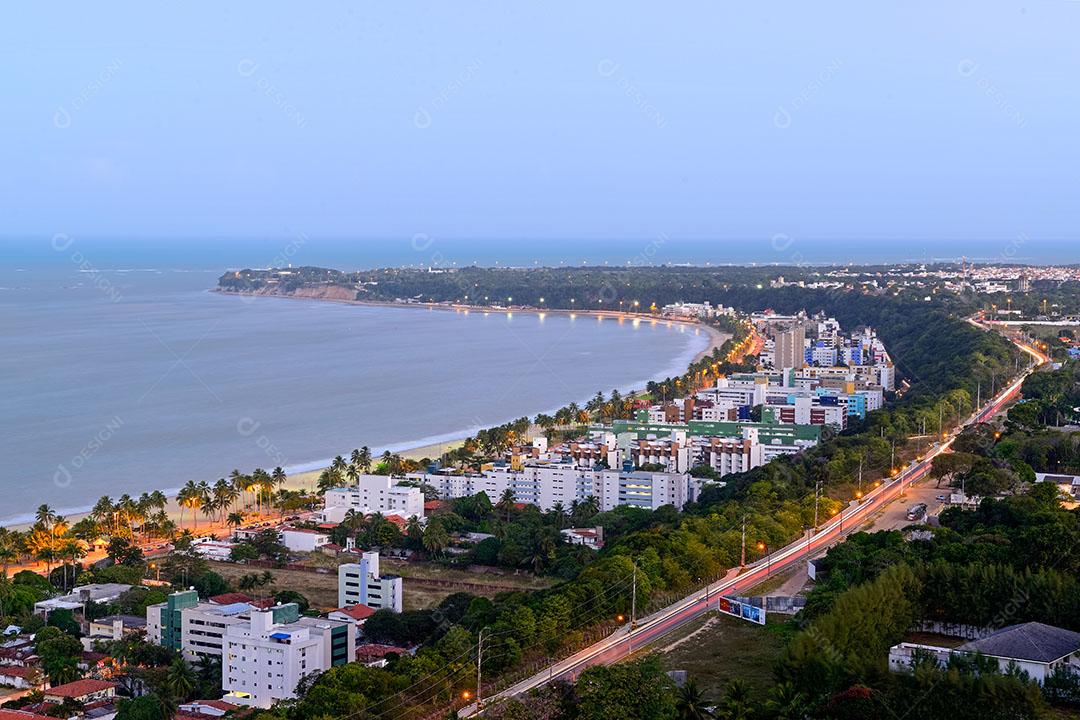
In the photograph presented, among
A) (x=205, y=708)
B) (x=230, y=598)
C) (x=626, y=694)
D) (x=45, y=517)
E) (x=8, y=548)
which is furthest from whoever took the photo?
(x=45, y=517)

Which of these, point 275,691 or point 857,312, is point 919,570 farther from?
point 857,312

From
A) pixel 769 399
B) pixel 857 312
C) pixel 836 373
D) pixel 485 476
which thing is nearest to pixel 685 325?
pixel 857 312

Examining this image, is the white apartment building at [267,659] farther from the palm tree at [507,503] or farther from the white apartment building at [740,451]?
the white apartment building at [740,451]

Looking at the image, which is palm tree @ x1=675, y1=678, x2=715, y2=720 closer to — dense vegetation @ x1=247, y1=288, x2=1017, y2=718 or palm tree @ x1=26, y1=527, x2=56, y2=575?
dense vegetation @ x1=247, y1=288, x2=1017, y2=718

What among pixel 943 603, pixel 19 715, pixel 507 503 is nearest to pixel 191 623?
pixel 19 715

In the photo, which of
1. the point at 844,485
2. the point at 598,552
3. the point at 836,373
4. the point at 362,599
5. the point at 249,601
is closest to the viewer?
the point at 249,601

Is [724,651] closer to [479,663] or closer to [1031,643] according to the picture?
[479,663]

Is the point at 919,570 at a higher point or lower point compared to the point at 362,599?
higher
